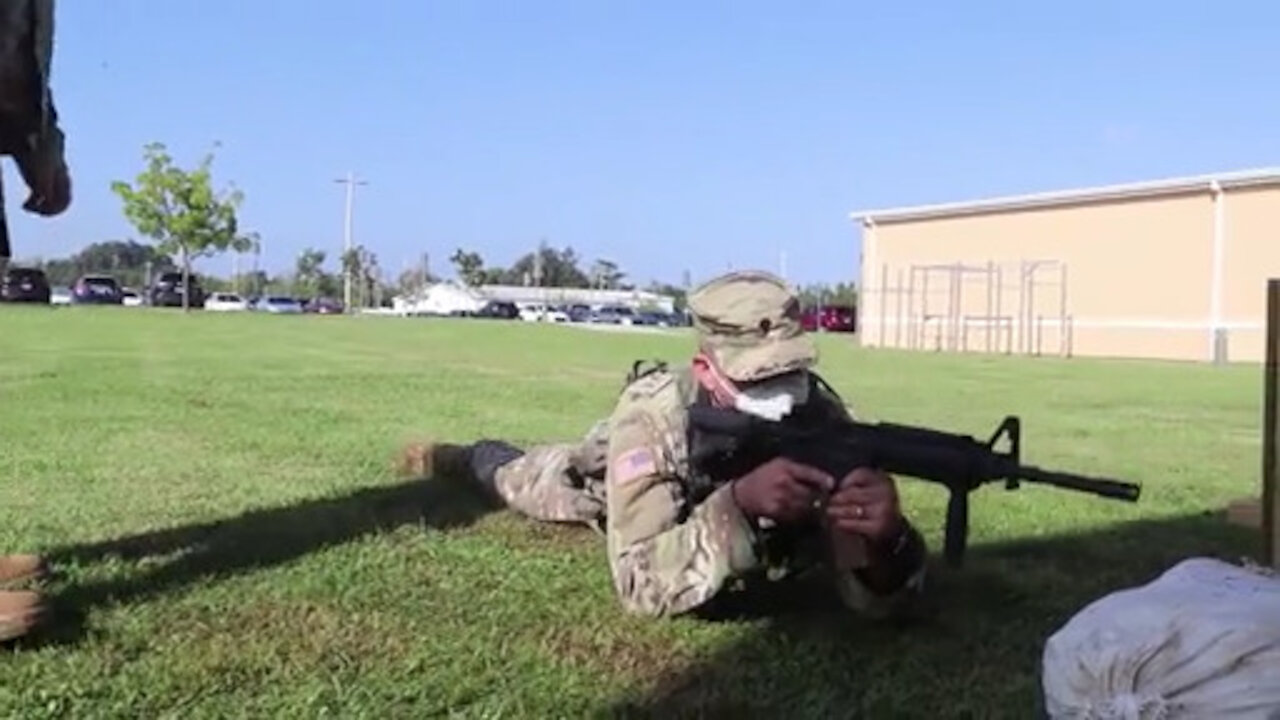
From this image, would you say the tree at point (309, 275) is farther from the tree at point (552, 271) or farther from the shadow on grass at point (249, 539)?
the shadow on grass at point (249, 539)

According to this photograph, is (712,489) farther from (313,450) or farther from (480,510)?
(313,450)

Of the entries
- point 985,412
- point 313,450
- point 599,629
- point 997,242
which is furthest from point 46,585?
point 997,242

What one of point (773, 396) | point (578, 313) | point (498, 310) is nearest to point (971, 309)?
point (578, 313)

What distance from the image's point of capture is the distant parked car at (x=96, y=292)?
59219 mm

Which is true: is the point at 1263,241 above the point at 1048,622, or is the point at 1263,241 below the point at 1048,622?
above

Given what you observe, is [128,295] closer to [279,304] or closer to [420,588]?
[279,304]

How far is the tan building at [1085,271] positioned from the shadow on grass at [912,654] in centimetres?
3568

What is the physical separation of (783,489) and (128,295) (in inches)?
2766

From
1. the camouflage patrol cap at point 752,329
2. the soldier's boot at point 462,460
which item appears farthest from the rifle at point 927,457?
the soldier's boot at point 462,460

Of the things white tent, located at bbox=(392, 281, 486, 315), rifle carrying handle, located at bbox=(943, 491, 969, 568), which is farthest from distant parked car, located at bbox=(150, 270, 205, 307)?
rifle carrying handle, located at bbox=(943, 491, 969, 568)

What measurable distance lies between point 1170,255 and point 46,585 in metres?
41.5

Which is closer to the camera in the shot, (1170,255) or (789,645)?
(789,645)

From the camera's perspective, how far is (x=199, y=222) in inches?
2208

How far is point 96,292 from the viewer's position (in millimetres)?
59906
